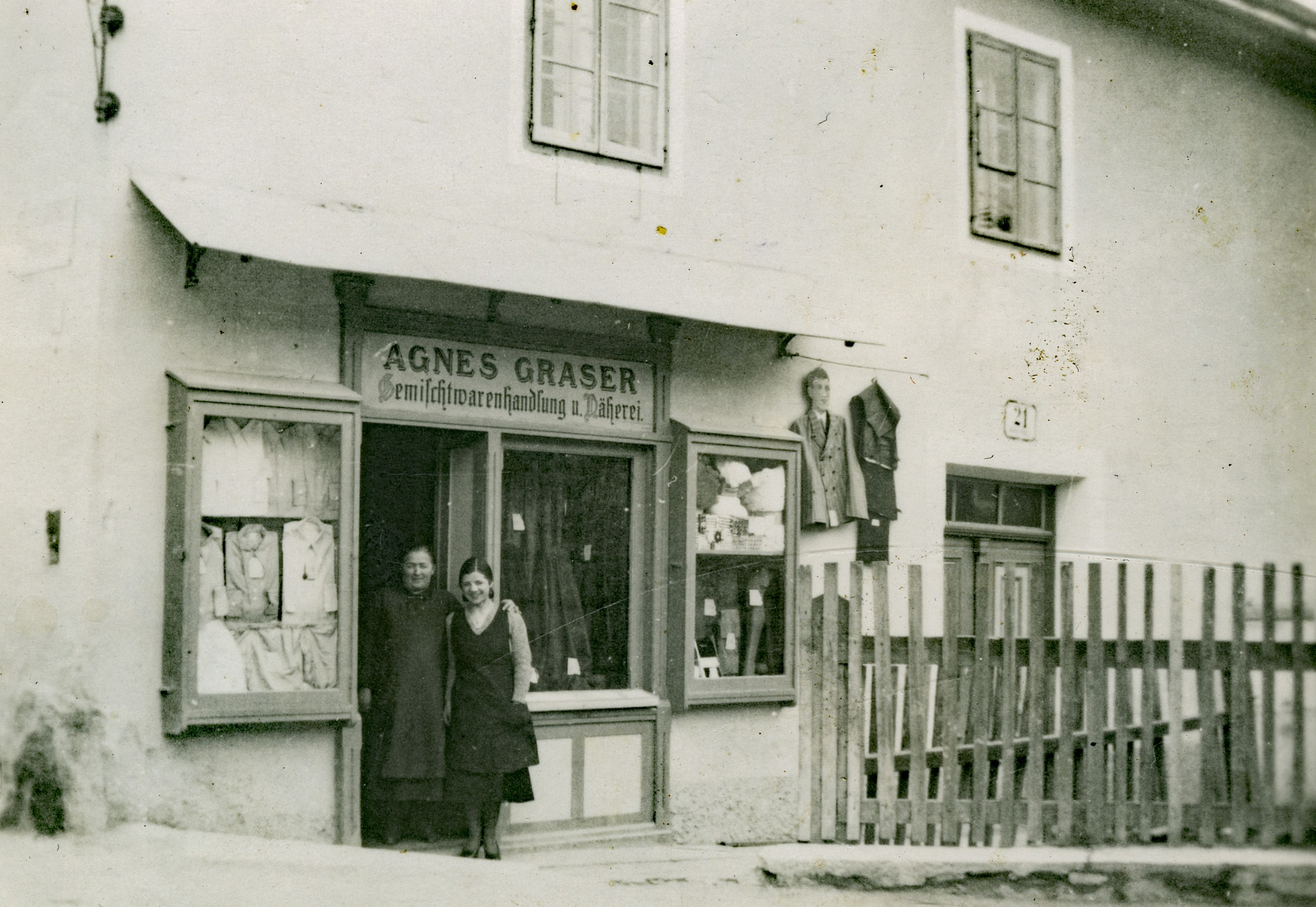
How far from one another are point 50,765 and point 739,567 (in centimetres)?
367

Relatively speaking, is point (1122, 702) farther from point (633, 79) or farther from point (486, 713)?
point (633, 79)

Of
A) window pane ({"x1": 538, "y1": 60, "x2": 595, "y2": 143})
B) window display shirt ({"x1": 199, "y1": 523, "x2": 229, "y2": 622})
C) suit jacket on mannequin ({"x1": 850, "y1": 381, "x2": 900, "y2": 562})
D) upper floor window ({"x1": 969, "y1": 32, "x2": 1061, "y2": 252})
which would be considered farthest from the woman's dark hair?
upper floor window ({"x1": 969, "y1": 32, "x2": 1061, "y2": 252})

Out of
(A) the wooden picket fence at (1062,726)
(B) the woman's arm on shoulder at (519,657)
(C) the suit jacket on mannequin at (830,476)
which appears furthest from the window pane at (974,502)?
(B) the woman's arm on shoulder at (519,657)

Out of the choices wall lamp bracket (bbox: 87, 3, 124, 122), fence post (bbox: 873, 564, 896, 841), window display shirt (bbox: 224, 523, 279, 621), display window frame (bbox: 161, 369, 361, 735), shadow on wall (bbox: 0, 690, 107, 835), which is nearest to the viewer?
shadow on wall (bbox: 0, 690, 107, 835)

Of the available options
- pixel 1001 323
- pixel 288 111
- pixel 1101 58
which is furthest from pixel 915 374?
pixel 288 111

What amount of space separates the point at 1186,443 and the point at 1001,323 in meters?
1.40

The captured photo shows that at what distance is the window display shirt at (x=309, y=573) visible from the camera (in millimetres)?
5418

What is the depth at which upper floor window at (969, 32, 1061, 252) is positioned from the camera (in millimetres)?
7059

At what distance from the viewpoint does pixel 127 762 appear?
492 centimetres

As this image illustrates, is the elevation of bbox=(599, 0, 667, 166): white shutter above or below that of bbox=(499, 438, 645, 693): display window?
above

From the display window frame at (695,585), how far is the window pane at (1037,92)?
2.55 m

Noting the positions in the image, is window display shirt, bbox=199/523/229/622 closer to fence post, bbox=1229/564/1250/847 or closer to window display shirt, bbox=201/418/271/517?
window display shirt, bbox=201/418/271/517

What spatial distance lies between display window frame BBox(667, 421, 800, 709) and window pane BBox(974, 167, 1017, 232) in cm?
184

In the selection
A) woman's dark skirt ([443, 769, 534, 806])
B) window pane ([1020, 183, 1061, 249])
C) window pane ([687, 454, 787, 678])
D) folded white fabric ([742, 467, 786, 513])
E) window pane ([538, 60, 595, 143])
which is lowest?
woman's dark skirt ([443, 769, 534, 806])
